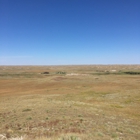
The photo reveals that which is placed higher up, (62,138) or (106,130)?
(62,138)

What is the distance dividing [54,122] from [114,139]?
5473mm

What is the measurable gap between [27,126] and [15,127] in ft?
2.85

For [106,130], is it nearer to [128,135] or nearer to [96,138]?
[128,135]

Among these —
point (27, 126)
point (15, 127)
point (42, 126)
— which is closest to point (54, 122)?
point (42, 126)

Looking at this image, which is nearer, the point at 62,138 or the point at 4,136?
the point at 62,138

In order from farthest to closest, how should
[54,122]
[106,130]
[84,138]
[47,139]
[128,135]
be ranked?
[54,122] < [106,130] < [128,135] < [84,138] < [47,139]

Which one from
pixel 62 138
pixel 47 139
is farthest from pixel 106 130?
pixel 47 139

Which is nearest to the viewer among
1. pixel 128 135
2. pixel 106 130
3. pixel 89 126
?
pixel 128 135

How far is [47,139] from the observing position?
800 centimetres

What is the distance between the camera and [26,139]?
813 centimetres

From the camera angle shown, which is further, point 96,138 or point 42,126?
point 42,126

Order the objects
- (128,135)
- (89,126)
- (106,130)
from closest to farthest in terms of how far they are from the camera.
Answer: (128,135)
(106,130)
(89,126)

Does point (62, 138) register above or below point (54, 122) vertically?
above

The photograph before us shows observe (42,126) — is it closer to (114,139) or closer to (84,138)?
(84,138)
